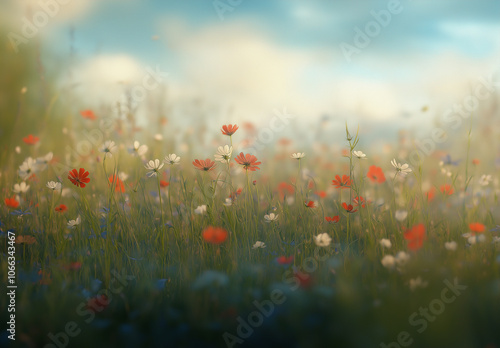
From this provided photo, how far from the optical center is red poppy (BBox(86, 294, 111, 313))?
6.56 ft

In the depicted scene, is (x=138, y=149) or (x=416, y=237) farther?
(x=138, y=149)

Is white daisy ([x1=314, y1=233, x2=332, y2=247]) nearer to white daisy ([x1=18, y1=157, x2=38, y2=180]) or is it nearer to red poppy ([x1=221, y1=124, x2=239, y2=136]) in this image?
red poppy ([x1=221, y1=124, x2=239, y2=136])

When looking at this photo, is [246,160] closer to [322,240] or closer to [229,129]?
[229,129]

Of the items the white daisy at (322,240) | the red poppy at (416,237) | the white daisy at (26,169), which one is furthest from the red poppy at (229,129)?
the white daisy at (26,169)

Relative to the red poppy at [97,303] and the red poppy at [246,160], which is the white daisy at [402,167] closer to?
the red poppy at [246,160]

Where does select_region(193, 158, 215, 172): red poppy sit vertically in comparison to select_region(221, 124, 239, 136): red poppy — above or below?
below

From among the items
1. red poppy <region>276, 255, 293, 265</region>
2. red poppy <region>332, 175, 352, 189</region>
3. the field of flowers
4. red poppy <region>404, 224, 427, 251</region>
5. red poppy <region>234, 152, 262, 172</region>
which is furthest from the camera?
red poppy <region>332, 175, 352, 189</region>

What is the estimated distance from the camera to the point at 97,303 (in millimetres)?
2039

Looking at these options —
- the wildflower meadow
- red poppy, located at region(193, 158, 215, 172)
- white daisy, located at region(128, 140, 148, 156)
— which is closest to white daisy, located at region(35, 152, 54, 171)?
the wildflower meadow

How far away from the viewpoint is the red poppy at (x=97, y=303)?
200 cm

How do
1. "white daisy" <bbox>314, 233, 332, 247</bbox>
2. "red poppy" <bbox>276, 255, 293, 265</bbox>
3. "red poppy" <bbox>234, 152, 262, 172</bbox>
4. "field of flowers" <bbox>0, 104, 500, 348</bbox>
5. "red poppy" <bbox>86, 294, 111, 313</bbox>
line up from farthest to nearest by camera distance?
"red poppy" <bbox>234, 152, 262, 172</bbox> → "white daisy" <bbox>314, 233, 332, 247</bbox> → "red poppy" <bbox>276, 255, 293, 265</bbox> → "red poppy" <bbox>86, 294, 111, 313</bbox> → "field of flowers" <bbox>0, 104, 500, 348</bbox>

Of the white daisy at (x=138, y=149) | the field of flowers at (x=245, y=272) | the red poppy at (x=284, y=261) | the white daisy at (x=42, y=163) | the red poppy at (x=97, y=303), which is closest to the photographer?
the field of flowers at (x=245, y=272)

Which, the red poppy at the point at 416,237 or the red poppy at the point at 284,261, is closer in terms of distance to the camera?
the red poppy at the point at 416,237

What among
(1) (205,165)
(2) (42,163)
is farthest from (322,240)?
(2) (42,163)
